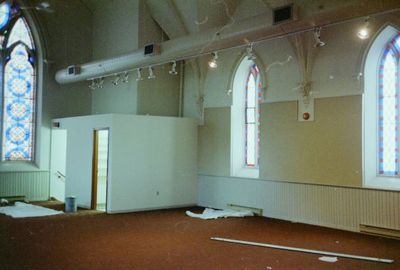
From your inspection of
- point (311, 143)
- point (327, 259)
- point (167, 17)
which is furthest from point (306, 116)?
point (167, 17)

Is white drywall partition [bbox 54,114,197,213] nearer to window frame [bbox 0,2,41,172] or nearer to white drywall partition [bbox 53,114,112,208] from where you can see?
white drywall partition [bbox 53,114,112,208]

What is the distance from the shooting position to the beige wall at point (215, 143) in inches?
407

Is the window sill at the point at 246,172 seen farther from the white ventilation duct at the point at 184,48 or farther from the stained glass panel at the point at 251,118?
the white ventilation duct at the point at 184,48

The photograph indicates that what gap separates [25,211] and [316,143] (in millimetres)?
6049

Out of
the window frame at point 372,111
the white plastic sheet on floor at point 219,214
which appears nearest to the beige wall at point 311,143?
the window frame at point 372,111

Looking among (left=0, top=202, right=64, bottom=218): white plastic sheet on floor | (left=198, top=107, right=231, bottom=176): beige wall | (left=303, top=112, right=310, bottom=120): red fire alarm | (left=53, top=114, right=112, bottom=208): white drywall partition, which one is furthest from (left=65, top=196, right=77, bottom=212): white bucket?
(left=303, top=112, right=310, bottom=120): red fire alarm

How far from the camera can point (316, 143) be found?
338 inches

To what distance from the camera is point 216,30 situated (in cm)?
811

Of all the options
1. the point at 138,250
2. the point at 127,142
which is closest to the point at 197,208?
the point at 127,142

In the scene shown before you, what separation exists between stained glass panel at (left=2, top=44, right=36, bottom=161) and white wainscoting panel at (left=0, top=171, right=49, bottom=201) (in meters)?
0.52

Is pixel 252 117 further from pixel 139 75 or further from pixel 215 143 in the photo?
pixel 139 75

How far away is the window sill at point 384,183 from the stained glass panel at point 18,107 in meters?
8.40

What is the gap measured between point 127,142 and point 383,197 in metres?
5.13

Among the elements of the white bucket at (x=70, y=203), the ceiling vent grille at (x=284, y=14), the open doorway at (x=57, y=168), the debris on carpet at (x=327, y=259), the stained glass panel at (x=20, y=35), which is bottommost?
the debris on carpet at (x=327, y=259)
